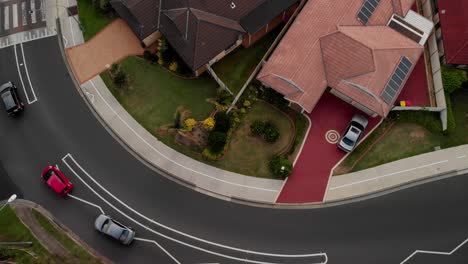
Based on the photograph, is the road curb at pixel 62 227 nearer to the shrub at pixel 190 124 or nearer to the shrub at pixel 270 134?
the shrub at pixel 190 124

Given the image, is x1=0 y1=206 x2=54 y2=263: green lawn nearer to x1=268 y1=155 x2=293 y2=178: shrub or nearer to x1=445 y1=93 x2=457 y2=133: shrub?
x1=268 y1=155 x2=293 y2=178: shrub

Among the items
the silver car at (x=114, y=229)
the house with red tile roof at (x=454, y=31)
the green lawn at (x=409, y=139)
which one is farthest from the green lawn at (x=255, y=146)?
the house with red tile roof at (x=454, y=31)

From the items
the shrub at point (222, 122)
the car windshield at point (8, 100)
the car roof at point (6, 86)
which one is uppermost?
the car roof at point (6, 86)

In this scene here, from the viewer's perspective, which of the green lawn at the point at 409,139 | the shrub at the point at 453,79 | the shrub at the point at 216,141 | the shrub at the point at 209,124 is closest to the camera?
the shrub at the point at 216,141

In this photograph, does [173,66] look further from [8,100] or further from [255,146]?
[8,100]

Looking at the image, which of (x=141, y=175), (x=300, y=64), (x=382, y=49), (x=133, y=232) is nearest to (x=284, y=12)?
(x=300, y=64)

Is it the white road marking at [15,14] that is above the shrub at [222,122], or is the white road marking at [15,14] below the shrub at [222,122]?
above
